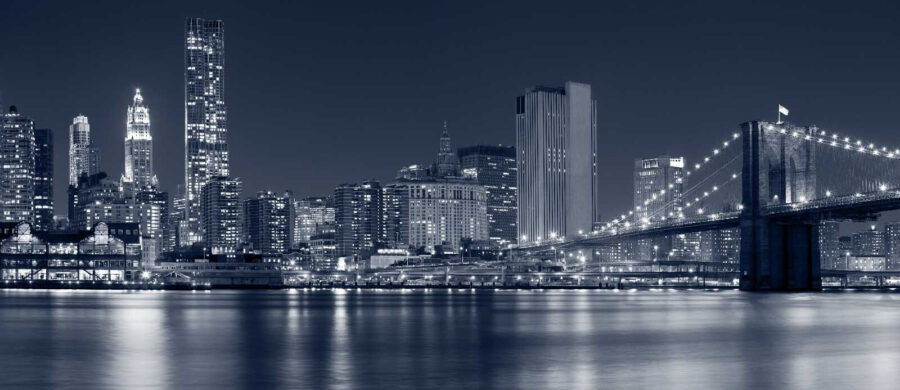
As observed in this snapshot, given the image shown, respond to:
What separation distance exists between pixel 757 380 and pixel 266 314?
3708 cm

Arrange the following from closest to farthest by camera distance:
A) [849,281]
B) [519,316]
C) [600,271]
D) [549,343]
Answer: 1. [549,343]
2. [519,316]
3. [600,271]
4. [849,281]

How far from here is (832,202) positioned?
3413 inches

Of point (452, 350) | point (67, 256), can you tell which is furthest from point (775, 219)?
point (67, 256)

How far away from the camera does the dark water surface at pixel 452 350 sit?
26.8 metres

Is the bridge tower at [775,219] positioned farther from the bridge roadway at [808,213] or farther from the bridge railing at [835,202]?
the bridge roadway at [808,213]

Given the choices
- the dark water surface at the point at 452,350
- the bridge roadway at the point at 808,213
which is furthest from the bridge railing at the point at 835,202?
the dark water surface at the point at 452,350

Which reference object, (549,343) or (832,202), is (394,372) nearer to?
(549,343)

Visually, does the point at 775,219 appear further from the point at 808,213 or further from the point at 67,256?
the point at 67,256

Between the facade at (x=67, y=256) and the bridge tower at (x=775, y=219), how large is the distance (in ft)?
275

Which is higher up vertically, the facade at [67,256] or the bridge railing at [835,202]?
the bridge railing at [835,202]

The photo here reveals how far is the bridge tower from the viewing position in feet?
307

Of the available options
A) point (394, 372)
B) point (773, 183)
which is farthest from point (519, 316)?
point (773, 183)

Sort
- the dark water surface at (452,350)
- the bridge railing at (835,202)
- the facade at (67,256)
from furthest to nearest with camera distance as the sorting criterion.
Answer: the facade at (67,256), the bridge railing at (835,202), the dark water surface at (452,350)

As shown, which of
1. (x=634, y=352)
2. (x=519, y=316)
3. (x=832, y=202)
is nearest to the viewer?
(x=634, y=352)
